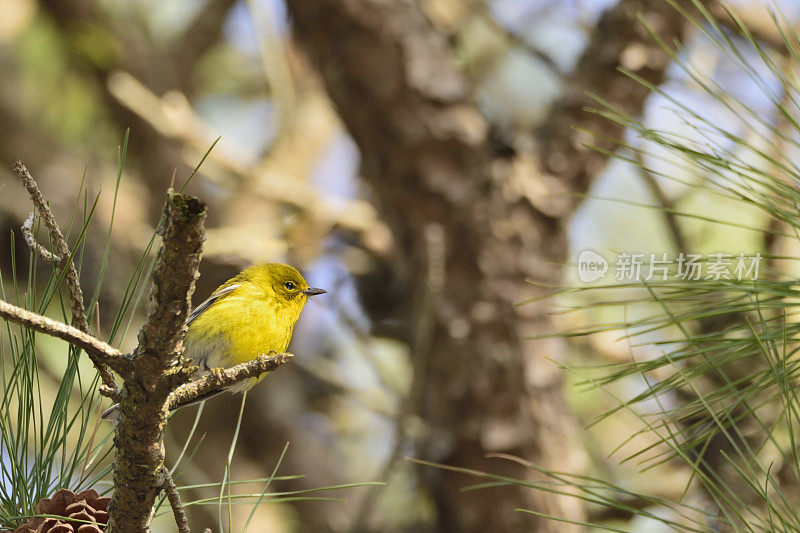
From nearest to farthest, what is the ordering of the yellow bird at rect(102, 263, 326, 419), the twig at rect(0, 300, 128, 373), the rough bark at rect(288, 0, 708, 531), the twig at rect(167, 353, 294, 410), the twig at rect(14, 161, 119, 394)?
the twig at rect(0, 300, 128, 373) → the twig at rect(167, 353, 294, 410) → the twig at rect(14, 161, 119, 394) → the yellow bird at rect(102, 263, 326, 419) → the rough bark at rect(288, 0, 708, 531)

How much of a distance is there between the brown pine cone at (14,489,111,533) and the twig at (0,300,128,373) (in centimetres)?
29

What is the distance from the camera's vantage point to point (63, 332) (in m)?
0.74

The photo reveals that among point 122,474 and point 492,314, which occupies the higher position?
point 492,314

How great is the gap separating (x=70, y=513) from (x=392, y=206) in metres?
2.23

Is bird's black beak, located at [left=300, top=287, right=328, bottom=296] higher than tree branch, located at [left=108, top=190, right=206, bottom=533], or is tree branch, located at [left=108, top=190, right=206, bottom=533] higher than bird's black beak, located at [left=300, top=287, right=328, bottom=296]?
bird's black beak, located at [left=300, top=287, right=328, bottom=296]

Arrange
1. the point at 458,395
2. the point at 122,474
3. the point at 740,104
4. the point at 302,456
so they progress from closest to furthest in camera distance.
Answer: the point at 122,474 → the point at 740,104 → the point at 458,395 → the point at 302,456

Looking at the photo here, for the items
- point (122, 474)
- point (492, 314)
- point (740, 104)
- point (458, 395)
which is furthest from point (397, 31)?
point (122, 474)

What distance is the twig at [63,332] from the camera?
0.70m

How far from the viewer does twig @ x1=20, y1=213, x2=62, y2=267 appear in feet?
3.00

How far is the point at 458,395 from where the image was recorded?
2.96 metres

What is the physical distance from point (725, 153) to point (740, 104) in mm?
88

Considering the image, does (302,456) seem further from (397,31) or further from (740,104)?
(740,104)

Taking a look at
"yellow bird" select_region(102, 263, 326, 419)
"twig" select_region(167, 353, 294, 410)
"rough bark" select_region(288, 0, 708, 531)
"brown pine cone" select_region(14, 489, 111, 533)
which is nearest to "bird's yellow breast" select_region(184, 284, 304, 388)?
"yellow bird" select_region(102, 263, 326, 419)

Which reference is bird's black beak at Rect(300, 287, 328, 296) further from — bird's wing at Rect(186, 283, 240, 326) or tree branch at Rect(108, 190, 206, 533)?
tree branch at Rect(108, 190, 206, 533)
